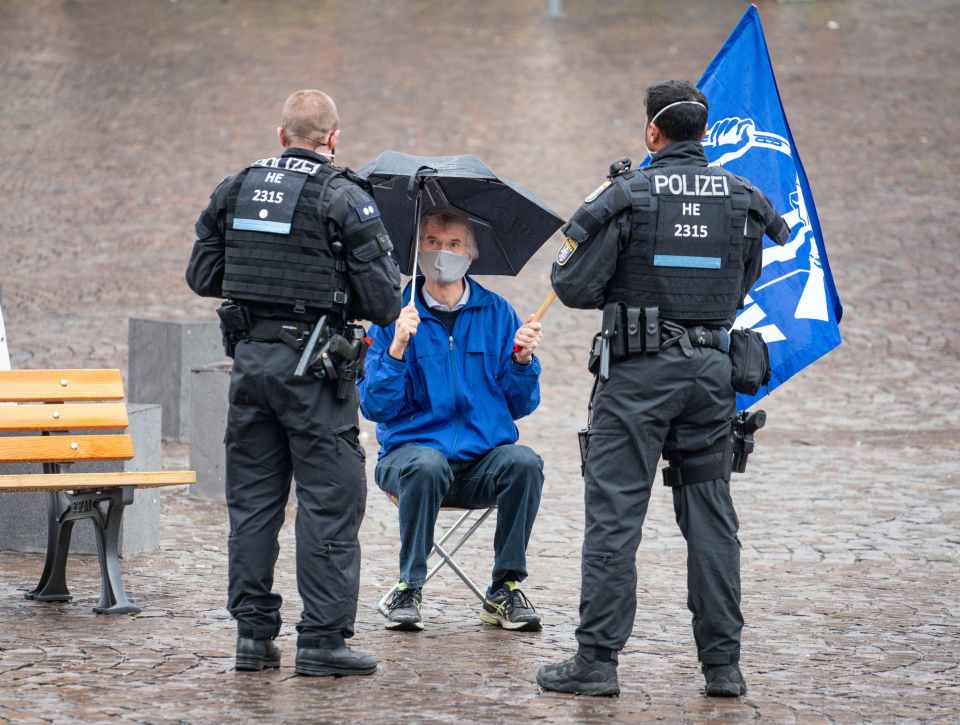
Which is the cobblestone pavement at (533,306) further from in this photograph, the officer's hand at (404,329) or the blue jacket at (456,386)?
the officer's hand at (404,329)

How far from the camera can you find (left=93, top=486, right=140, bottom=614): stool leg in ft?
21.5

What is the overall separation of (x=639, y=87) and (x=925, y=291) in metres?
7.49

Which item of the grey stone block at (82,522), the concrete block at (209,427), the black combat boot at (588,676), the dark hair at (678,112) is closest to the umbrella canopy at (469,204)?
the dark hair at (678,112)

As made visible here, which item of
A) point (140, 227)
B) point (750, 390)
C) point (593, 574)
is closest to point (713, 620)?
point (593, 574)

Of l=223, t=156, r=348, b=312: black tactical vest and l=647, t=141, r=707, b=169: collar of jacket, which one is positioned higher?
l=647, t=141, r=707, b=169: collar of jacket

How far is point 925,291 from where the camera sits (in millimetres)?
15594

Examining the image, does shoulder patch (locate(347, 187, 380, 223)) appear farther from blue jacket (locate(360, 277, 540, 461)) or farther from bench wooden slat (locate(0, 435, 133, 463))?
bench wooden slat (locate(0, 435, 133, 463))

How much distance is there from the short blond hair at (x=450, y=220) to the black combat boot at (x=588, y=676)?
1894mm

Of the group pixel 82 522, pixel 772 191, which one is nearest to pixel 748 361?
pixel 772 191

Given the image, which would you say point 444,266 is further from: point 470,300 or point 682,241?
point 682,241

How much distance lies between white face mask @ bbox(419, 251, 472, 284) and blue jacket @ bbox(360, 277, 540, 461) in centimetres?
12

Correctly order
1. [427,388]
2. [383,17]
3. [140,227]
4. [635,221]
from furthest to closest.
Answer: [383,17] → [140,227] → [427,388] → [635,221]

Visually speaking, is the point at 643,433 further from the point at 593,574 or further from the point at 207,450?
the point at 207,450

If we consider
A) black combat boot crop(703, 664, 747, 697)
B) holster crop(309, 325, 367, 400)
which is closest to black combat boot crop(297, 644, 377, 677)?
holster crop(309, 325, 367, 400)
